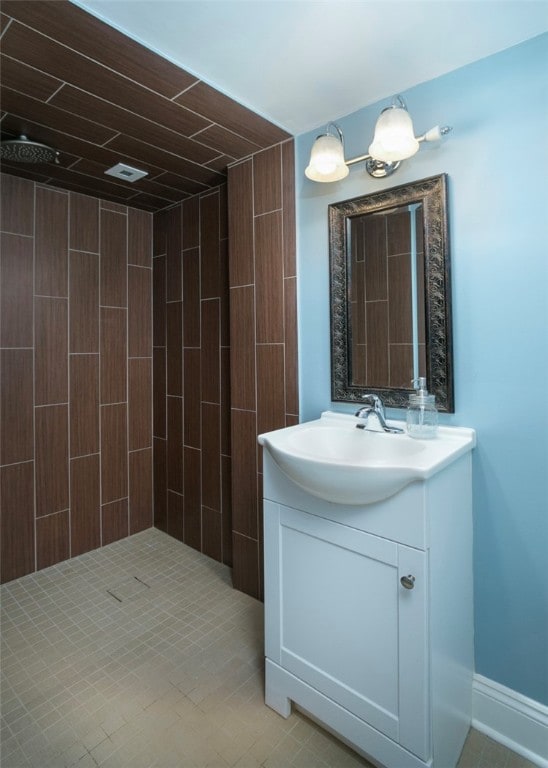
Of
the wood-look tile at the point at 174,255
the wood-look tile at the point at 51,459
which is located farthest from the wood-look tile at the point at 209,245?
the wood-look tile at the point at 51,459

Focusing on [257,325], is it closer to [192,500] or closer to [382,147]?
[382,147]

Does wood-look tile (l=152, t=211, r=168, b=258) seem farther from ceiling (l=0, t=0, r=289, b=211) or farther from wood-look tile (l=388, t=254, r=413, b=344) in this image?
wood-look tile (l=388, t=254, r=413, b=344)

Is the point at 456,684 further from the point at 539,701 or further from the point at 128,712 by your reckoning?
the point at 128,712

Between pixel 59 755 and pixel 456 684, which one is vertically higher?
pixel 456 684

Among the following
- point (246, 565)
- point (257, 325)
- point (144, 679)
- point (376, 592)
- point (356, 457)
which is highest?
point (257, 325)

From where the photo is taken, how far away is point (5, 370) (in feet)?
7.30

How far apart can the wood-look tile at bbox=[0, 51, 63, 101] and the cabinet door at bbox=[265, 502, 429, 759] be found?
1.66 metres

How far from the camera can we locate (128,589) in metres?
2.20

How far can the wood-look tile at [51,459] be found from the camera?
2.37m

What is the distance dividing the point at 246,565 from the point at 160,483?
3.28ft

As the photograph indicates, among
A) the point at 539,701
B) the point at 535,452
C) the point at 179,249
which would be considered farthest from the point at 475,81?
the point at 539,701

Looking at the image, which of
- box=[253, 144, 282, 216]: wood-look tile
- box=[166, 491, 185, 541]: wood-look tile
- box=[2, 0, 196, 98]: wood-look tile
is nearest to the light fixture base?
box=[253, 144, 282, 216]: wood-look tile

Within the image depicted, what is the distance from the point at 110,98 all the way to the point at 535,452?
1922 millimetres

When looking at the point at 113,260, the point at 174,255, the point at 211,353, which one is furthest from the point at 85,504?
the point at 174,255
